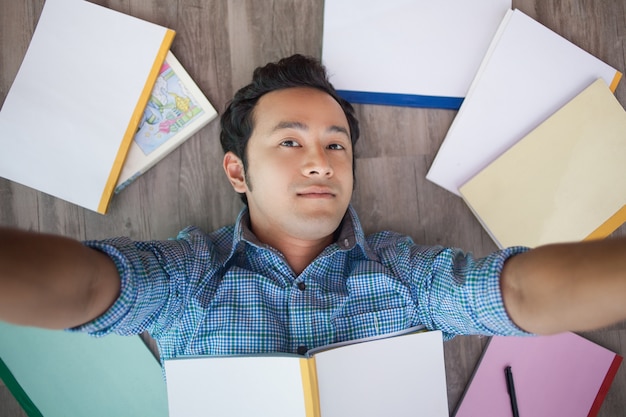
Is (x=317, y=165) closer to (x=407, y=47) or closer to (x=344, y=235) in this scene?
(x=344, y=235)

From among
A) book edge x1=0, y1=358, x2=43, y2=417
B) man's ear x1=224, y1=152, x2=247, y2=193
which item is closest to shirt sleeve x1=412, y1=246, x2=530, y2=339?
man's ear x1=224, y1=152, x2=247, y2=193

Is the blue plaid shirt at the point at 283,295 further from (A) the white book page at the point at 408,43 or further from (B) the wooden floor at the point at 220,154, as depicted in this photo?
(A) the white book page at the point at 408,43

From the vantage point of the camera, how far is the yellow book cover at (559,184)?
1.06 metres

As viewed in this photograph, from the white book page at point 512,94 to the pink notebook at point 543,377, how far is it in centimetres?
43

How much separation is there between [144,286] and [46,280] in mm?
214

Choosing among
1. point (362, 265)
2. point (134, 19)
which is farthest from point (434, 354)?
point (134, 19)

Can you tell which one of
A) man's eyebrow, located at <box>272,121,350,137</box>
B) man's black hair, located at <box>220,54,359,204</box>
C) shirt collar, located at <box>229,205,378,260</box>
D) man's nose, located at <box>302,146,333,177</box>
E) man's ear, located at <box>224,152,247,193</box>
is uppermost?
man's black hair, located at <box>220,54,359,204</box>

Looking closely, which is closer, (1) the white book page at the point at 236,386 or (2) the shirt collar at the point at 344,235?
(1) the white book page at the point at 236,386

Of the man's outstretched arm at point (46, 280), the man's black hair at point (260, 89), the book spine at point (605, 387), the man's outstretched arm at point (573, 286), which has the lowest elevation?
the book spine at point (605, 387)

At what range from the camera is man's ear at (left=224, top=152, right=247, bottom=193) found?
0.94 metres

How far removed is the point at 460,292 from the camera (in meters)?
0.73

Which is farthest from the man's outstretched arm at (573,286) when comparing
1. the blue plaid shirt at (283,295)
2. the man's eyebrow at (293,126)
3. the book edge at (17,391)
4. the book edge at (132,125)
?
the book edge at (17,391)

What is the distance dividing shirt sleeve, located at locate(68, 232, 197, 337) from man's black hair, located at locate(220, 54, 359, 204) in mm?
242

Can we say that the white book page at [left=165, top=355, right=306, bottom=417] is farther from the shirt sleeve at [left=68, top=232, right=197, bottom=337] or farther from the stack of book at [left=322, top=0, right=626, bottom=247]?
the stack of book at [left=322, top=0, right=626, bottom=247]
